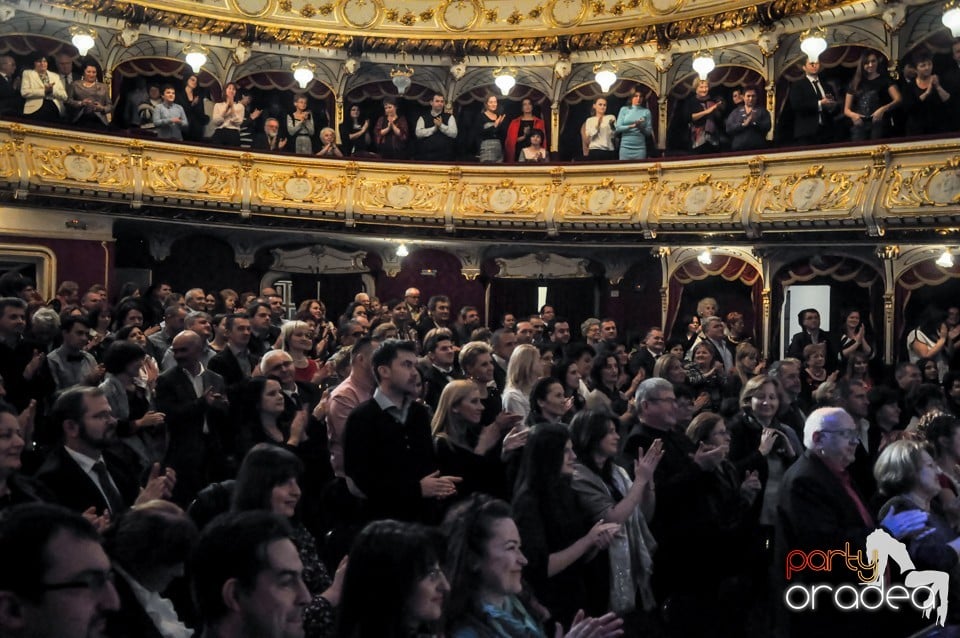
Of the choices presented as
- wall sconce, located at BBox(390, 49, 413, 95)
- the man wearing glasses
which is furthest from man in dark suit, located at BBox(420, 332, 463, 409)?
wall sconce, located at BBox(390, 49, 413, 95)

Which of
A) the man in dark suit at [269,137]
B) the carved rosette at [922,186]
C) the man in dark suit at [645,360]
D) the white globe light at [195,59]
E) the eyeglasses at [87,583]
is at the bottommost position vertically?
the eyeglasses at [87,583]

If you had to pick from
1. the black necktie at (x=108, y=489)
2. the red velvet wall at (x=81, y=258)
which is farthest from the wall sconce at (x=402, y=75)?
the black necktie at (x=108, y=489)

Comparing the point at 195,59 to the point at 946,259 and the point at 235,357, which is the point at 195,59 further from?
the point at 946,259

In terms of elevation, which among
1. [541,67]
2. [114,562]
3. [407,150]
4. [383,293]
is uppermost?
[541,67]

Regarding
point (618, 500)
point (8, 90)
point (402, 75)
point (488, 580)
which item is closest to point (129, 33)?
point (8, 90)

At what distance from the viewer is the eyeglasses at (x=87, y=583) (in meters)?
2.44

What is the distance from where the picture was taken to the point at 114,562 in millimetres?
3148

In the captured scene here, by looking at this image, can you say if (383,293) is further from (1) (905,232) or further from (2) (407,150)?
(1) (905,232)

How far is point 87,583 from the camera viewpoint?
2477mm

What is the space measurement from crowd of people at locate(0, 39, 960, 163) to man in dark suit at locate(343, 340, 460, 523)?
37.3 ft

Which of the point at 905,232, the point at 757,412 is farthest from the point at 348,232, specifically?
the point at 757,412

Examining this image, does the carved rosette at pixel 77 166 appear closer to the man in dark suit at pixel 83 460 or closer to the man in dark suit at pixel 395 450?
the man in dark suit at pixel 83 460

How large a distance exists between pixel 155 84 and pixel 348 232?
164 inches

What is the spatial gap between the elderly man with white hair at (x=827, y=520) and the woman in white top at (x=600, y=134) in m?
12.7
